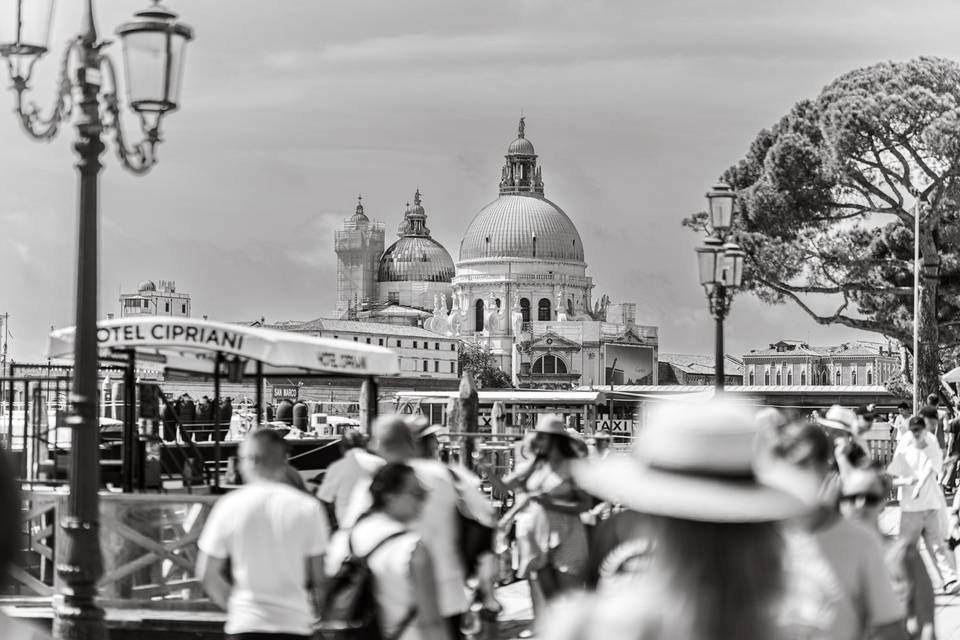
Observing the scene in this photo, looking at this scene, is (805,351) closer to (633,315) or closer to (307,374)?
(633,315)

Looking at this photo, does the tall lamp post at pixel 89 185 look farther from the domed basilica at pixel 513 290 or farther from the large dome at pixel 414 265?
the large dome at pixel 414 265

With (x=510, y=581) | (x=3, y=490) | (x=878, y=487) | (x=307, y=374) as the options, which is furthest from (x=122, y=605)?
(x=3, y=490)

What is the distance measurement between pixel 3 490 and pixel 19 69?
25.6 feet

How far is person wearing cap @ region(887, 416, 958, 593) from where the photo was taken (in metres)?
11.1

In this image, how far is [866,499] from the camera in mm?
6391

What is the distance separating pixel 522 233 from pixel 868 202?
12626 centimetres

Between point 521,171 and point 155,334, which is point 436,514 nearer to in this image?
point 155,334

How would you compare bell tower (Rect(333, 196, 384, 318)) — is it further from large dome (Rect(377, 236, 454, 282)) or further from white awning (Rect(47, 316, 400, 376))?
white awning (Rect(47, 316, 400, 376))

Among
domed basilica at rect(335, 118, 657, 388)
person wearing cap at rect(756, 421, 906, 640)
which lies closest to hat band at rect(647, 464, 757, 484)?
person wearing cap at rect(756, 421, 906, 640)

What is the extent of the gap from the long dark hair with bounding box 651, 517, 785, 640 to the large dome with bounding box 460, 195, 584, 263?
517 ft

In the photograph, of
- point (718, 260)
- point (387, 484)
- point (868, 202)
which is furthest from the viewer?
point (868, 202)

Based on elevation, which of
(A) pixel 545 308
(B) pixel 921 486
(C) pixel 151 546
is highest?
(A) pixel 545 308

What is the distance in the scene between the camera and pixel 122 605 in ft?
32.7

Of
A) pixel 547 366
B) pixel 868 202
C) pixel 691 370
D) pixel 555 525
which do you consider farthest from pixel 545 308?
pixel 555 525
